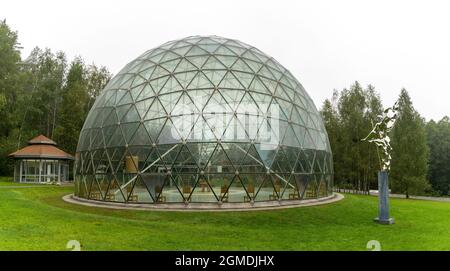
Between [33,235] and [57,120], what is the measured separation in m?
46.2

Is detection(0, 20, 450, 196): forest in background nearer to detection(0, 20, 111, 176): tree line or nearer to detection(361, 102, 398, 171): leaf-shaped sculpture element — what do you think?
detection(0, 20, 111, 176): tree line

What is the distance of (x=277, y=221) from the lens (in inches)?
584

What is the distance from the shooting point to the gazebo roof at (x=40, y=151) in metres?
37.5

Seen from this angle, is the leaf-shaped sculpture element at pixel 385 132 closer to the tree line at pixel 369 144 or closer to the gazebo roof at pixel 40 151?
the tree line at pixel 369 144

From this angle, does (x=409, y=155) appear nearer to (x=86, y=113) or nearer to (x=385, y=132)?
(x=385, y=132)

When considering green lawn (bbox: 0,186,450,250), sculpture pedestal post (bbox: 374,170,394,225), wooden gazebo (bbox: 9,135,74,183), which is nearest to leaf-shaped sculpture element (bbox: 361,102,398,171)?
sculpture pedestal post (bbox: 374,170,394,225)

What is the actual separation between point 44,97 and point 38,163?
52.3 feet

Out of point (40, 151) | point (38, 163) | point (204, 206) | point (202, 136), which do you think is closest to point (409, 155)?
point (202, 136)

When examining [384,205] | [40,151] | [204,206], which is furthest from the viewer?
[40,151]

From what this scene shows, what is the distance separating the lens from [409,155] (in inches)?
1501

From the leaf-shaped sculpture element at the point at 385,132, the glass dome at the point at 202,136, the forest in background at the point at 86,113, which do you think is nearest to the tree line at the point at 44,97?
the forest in background at the point at 86,113

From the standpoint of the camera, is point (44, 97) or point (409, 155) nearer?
point (409, 155)

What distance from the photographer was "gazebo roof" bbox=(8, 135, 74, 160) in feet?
123

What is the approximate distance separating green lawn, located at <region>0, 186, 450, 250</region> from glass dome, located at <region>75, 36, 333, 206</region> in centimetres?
195
